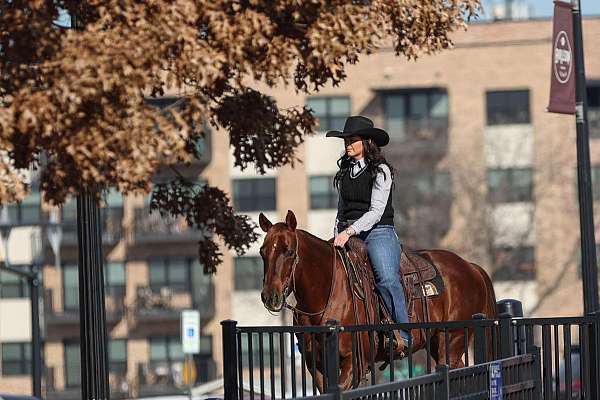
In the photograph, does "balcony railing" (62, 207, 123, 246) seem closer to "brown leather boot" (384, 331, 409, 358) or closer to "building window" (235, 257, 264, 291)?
"building window" (235, 257, 264, 291)

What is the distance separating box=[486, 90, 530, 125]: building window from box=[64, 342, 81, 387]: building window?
20.5 m

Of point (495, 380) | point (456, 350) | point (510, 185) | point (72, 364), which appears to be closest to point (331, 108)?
point (510, 185)

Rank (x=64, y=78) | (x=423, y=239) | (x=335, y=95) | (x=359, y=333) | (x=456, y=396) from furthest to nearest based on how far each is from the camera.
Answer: (x=335, y=95) < (x=423, y=239) < (x=359, y=333) < (x=456, y=396) < (x=64, y=78)

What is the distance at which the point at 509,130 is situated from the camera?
71.5 meters

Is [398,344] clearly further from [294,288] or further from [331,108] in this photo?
[331,108]

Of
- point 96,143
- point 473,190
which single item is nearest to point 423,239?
point 473,190

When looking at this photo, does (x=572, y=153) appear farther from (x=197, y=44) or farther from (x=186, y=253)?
(x=197, y=44)

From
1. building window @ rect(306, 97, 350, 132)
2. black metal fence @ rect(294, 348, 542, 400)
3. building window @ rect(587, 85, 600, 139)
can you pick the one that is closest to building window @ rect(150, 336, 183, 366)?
building window @ rect(306, 97, 350, 132)

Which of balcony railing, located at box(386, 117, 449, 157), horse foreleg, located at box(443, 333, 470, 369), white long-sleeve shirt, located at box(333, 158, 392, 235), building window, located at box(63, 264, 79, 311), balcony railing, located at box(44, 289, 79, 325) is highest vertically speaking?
balcony railing, located at box(386, 117, 449, 157)

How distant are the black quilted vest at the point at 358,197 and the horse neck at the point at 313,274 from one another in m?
0.60

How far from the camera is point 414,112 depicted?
240ft

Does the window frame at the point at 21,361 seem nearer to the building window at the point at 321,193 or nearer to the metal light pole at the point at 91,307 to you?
the building window at the point at 321,193

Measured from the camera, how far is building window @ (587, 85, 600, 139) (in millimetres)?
72562

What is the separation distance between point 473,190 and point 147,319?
15557 mm
